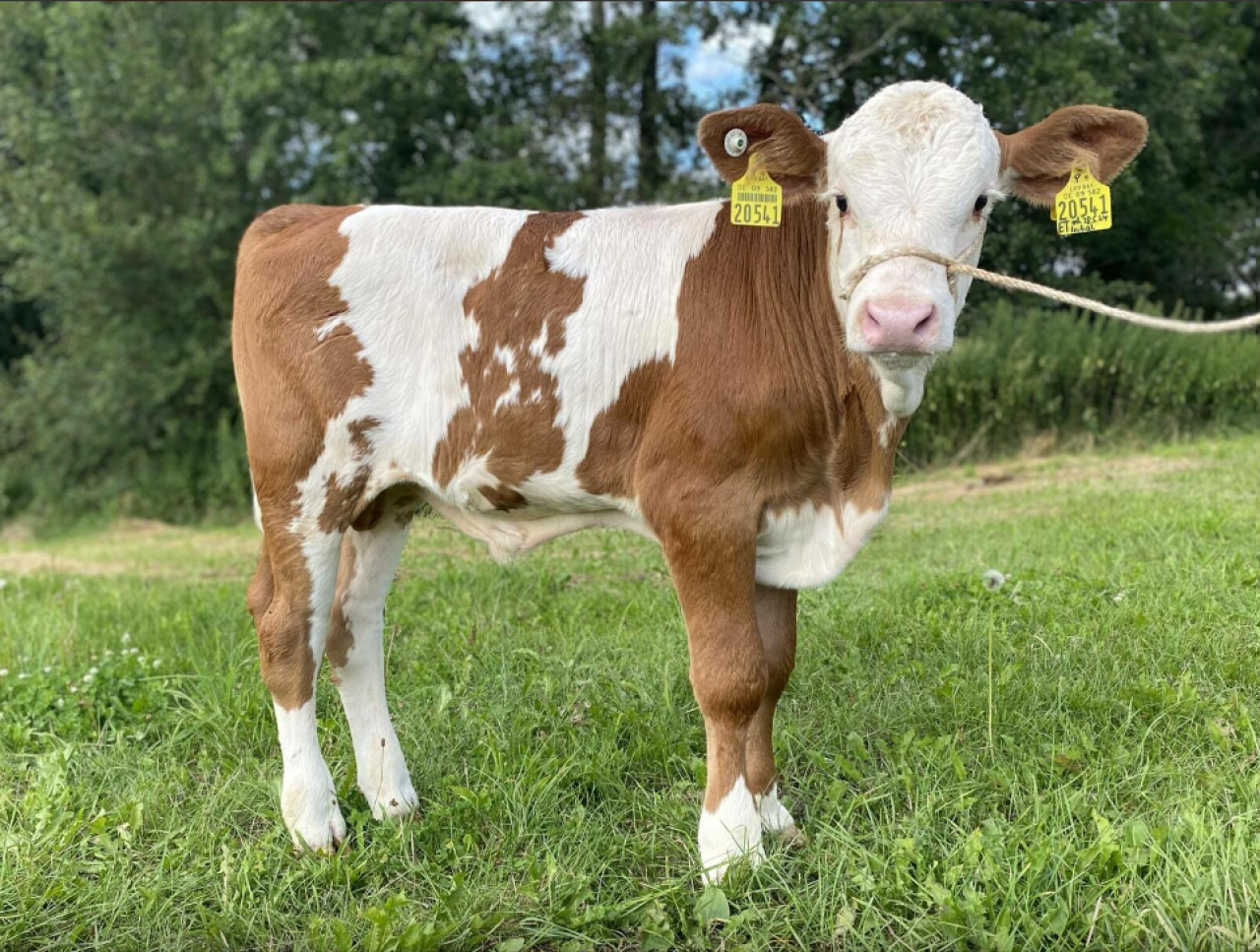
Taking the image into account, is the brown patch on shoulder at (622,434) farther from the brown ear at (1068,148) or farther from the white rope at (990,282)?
the brown ear at (1068,148)

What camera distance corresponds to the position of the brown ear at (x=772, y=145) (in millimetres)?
2604

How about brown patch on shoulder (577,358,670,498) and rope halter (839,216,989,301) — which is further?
brown patch on shoulder (577,358,670,498)

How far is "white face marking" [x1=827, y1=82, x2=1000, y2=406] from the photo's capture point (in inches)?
90.0

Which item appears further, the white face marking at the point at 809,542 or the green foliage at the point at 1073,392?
the green foliage at the point at 1073,392

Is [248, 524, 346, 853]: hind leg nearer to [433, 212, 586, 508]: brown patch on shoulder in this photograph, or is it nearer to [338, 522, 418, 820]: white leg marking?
[338, 522, 418, 820]: white leg marking

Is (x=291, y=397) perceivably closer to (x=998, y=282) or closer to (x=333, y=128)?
(x=998, y=282)

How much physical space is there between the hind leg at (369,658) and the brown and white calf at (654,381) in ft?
0.04

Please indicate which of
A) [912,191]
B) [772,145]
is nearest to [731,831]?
[912,191]

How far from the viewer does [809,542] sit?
278cm

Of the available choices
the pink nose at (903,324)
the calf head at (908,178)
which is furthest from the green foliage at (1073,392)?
the pink nose at (903,324)

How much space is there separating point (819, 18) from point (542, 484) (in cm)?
1461

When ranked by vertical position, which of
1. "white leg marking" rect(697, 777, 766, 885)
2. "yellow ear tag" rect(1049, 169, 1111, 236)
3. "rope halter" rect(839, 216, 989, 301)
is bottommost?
"white leg marking" rect(697, 777, 766, 885)

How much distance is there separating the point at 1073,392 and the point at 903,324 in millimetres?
11834

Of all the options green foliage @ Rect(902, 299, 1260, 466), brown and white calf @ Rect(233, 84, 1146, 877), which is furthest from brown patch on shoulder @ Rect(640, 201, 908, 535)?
green foliage @ Rect(902, 299, 1260, 466)
